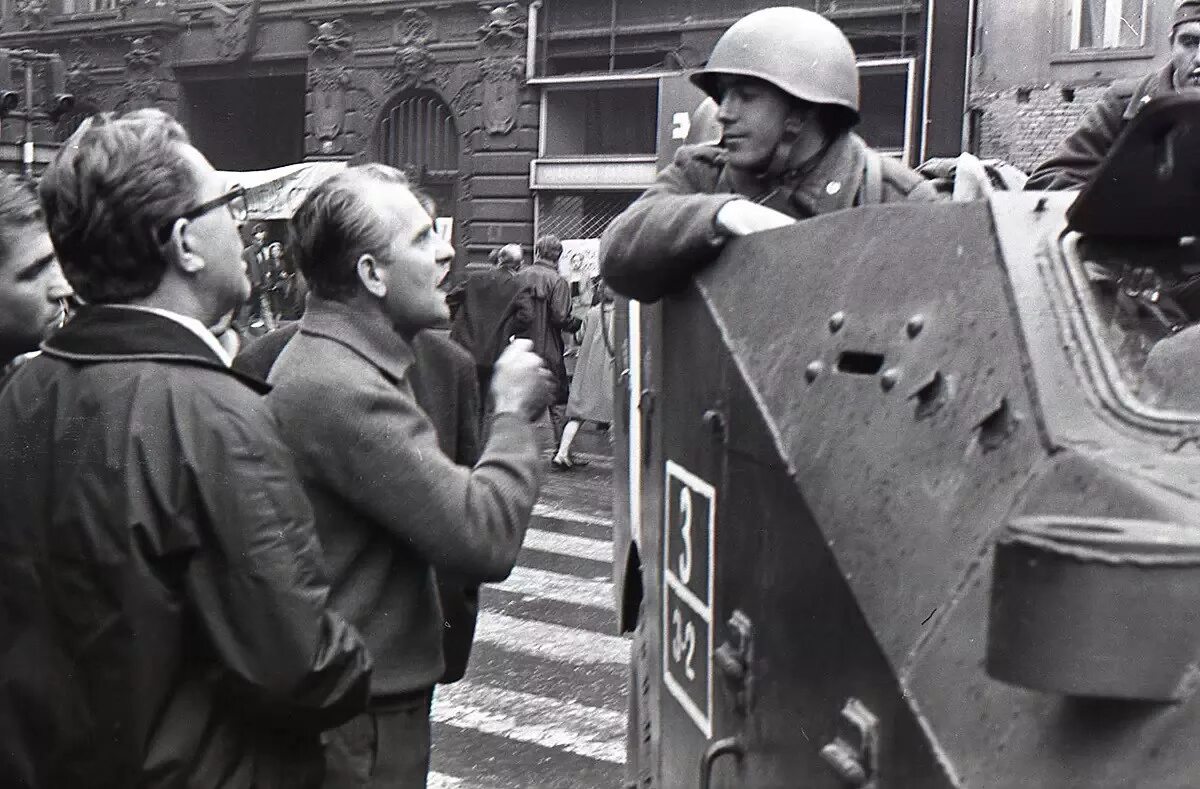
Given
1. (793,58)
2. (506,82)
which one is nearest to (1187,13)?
(793,58)

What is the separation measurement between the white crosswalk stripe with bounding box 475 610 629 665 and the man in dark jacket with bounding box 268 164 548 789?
367 centimetres

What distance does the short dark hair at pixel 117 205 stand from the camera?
2043 millimetres

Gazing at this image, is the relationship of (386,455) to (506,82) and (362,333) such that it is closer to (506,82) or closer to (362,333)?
(362,333)

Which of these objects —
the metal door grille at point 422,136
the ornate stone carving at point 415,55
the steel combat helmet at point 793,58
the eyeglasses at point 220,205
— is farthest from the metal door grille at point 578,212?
the eyeglasses at point 220,205

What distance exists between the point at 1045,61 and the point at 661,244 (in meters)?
16.2

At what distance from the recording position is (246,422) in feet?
6.37

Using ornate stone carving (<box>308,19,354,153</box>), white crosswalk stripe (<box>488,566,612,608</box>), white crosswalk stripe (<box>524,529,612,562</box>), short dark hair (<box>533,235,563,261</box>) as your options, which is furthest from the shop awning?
white crosswalk stripe (<box>488,566,612,608</box>)

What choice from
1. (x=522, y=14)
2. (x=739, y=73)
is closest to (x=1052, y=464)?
(x=739, y=73)

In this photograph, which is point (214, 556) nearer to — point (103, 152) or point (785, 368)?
point (103, 152)

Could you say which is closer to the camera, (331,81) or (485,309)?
(485,309)

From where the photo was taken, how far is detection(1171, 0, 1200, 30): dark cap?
4.28 metres

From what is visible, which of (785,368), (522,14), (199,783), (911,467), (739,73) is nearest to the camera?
(911,467)

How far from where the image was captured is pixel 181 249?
2078 millimetres

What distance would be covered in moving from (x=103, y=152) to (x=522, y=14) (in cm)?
2064
